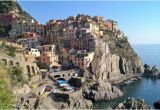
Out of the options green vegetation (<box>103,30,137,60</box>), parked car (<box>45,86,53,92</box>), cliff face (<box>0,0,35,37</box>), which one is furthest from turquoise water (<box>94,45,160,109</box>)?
cliff face (<box>0,0,35,37</box>)

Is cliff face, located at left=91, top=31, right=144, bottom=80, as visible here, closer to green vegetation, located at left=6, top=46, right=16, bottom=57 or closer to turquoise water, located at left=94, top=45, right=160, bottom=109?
turquoise water, located at left=94, top=45, right=160, bottom=109

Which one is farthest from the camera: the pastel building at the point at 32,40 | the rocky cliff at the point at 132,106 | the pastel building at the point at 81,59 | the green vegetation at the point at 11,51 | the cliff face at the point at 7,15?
the cliff face at the point at 7,15

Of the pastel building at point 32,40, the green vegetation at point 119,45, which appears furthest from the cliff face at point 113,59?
the pastel building at point 32,40

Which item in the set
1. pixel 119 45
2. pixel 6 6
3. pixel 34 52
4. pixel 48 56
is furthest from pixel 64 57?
pixel 6 6

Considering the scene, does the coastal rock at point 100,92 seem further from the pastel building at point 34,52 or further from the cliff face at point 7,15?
the cliff face at point 7,15

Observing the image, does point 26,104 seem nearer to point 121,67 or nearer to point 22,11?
point 121,67

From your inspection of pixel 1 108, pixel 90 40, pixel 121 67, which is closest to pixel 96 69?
pixel 90 40
